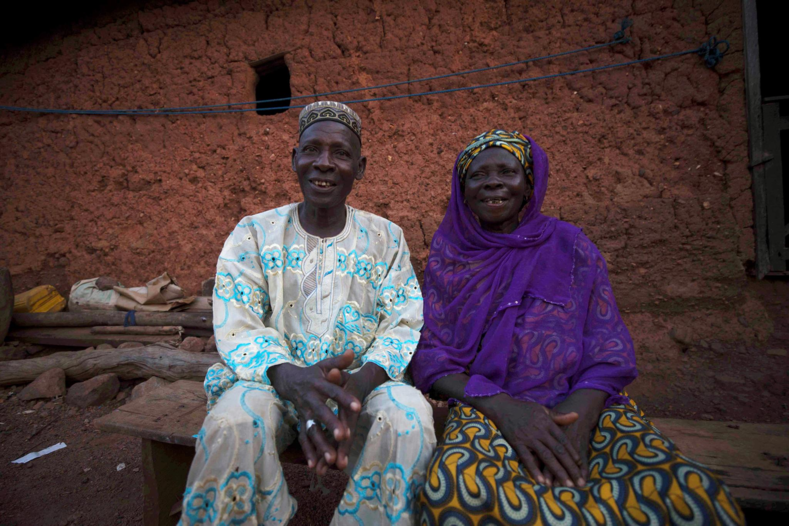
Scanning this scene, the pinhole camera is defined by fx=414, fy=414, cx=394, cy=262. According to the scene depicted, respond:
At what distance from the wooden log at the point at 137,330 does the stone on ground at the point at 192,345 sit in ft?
0.61

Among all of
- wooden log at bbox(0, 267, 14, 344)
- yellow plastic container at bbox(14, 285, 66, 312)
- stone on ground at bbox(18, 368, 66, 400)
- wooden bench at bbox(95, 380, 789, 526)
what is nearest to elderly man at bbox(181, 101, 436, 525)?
wooden bench at bbox(95, 380, 789, 526)

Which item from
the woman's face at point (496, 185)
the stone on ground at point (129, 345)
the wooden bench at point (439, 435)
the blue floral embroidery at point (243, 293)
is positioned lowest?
the wooden bench at point (439, 435)

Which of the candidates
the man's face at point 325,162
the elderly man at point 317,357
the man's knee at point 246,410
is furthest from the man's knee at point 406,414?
the man's face at point 325,162

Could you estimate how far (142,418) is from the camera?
200cm

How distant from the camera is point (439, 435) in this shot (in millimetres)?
1932

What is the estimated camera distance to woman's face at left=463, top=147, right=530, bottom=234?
198cm

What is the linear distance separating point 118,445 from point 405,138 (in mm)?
3248

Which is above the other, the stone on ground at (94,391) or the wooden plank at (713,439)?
the wooden plank at (713,439)

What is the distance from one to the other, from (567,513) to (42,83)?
257 inches

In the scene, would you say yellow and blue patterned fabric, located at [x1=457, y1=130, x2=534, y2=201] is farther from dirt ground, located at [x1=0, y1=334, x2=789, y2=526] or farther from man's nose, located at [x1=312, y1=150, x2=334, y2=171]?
dirt ground, located at [x1=0, y1=334, x2=789, y2=526]

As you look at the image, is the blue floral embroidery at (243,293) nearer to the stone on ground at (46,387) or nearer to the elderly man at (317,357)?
the elderly man at (317,357)

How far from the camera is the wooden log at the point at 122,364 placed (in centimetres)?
353

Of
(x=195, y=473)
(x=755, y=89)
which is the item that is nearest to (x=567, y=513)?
(x=195, y=473)

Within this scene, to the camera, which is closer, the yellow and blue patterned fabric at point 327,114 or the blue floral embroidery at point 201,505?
the blue floral embroidery at point 201,505
